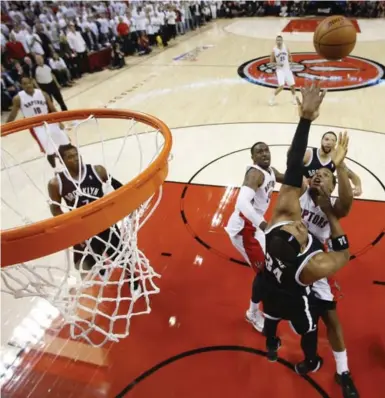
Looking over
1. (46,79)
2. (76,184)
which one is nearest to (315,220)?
(76,184)

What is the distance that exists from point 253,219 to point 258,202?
29 centimetres

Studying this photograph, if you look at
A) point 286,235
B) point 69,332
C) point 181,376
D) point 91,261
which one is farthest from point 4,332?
point 286,235

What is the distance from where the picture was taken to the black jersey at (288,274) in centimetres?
213

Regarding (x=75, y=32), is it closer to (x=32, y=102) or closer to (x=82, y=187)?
(x=32, y=102)

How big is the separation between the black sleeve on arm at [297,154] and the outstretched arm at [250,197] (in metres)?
0.75

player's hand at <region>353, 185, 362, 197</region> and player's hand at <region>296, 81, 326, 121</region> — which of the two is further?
player's hand at <region>353, 185, 362, 197</region>

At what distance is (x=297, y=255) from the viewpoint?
2.08 meters

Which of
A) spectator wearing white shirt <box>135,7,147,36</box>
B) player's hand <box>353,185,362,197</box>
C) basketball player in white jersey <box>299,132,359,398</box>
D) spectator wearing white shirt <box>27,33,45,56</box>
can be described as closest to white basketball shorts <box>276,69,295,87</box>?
player's hand <box>353,185,362,197</box>

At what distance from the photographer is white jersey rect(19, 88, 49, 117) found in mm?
5254

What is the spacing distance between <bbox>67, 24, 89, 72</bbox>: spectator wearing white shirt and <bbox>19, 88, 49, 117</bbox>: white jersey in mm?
5910

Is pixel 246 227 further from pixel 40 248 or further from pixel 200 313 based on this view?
pixel 40 248

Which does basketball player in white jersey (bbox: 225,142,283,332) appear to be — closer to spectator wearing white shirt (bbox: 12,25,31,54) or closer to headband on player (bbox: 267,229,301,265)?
headband on player (bbox: 267,229,301,265)

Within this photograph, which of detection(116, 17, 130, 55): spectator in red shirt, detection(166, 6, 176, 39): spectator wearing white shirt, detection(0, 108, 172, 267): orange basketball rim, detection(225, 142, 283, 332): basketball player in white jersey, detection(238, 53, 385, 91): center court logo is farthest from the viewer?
detection(166, 6, 176, 39): spectator wearing white shirt

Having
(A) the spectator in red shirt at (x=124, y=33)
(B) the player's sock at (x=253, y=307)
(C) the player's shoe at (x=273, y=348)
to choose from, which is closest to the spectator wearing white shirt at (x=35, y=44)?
(A) the spectator in red shirt at (x=124, y=33)
